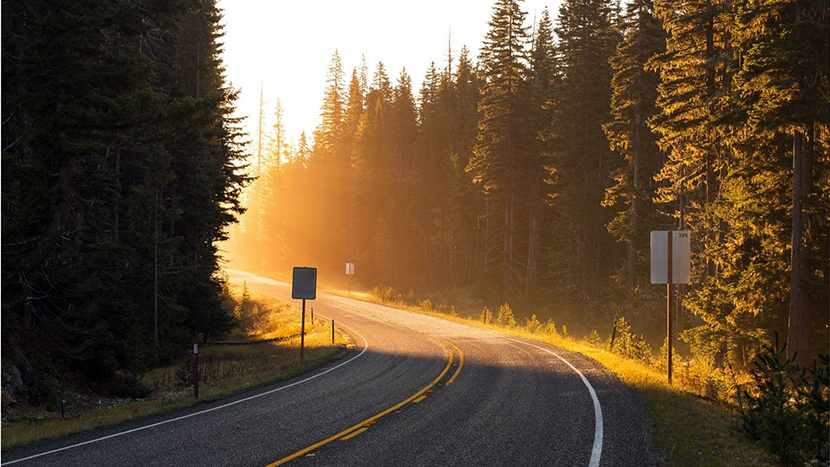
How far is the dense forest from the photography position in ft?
53.6

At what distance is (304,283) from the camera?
2173 cm

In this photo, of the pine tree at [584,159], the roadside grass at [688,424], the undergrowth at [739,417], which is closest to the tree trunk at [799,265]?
the undergrowth at [739,417]

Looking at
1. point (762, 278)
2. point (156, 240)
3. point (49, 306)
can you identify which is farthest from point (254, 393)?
point (762, 278)

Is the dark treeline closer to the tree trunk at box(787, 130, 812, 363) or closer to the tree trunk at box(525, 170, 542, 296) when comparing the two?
the tree trunk at box(787, 130, 812, 363)

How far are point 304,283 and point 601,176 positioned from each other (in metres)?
26.8

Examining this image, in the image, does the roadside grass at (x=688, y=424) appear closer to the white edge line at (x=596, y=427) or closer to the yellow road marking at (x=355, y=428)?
the white edge line at (x=596, y=427)

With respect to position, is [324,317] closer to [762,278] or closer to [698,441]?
[762,278]

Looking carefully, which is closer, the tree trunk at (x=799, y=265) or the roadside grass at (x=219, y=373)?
the roadside grass at (x=219, y=373)

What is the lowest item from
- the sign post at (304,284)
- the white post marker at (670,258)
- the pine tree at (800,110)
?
the sign post at (304,284)

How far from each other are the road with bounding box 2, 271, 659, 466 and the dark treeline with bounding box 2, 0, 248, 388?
7107mm

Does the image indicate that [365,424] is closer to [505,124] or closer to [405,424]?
[405,424]

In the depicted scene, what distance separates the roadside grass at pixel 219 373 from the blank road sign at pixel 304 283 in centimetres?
255

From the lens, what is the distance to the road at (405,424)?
8.36m

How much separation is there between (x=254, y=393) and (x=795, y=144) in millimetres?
17180
